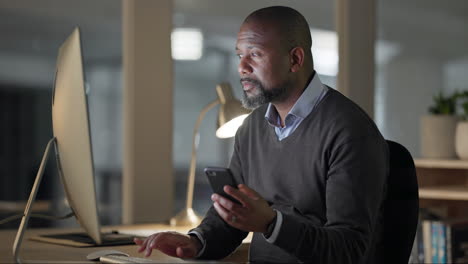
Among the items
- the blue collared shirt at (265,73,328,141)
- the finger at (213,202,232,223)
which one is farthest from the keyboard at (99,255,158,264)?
the blue collared shirt at (265,73,328,141)

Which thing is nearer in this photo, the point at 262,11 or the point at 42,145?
the point at 262,11

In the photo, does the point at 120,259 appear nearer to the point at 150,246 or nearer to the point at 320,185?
the point at 150,246

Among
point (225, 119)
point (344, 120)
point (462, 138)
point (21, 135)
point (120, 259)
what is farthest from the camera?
point (462, 138)

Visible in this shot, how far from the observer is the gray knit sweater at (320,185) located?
1.63 m

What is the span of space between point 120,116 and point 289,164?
1.14 m

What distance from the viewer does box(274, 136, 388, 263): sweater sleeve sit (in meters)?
1.61

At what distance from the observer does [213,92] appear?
3.09 metres

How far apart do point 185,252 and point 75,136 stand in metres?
0.40

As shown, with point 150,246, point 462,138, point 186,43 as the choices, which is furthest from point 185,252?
point 462,138

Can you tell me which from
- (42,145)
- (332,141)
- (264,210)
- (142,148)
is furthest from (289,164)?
(42,145)

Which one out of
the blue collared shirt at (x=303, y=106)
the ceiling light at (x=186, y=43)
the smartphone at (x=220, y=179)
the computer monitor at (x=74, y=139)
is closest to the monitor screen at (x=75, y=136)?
the computer monitor at (x=74, y=139)

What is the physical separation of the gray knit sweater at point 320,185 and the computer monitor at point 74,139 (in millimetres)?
354

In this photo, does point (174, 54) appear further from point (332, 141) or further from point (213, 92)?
point (332, 141)

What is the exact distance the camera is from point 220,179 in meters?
1.52
